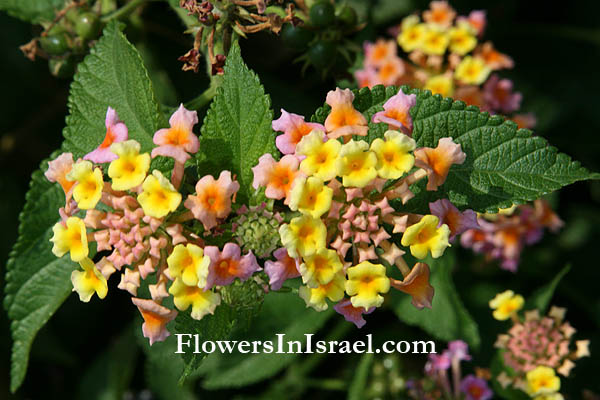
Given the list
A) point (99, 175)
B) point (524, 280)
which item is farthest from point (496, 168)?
point (524, 280)

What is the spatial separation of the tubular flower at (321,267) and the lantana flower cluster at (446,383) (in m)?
0.77

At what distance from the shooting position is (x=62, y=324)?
229 centimetres

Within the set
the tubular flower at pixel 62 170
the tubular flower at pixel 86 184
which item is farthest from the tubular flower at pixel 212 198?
the tubular flower at pixel 62 170

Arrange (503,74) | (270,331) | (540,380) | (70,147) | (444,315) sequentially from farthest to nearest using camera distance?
(503,74)
(270,331)
(444,315)
(540,380)
(70,147)

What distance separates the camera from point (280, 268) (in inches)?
44.1

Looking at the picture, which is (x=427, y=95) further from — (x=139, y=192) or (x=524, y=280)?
(x=524, y=280)

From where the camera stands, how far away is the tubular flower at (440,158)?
116cm

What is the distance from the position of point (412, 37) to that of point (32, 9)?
991 millimetres

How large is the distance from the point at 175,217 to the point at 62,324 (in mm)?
1320

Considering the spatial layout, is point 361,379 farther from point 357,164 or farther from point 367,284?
point 357,164

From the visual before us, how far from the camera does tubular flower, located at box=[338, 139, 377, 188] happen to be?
1067 millimetres

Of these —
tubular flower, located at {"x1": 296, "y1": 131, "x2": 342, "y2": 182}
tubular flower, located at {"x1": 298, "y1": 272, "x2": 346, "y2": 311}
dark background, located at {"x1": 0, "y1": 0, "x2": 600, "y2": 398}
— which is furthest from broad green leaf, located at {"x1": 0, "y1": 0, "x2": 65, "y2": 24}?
tubular flower, located at {"x1": 298, "y1": 272, "x2": 346, "y2": 311}

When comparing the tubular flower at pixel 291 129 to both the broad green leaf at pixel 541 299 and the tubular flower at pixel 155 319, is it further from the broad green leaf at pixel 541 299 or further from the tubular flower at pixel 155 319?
the broad green leaf at pixel 541 299

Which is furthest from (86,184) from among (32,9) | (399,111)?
(32,9)
